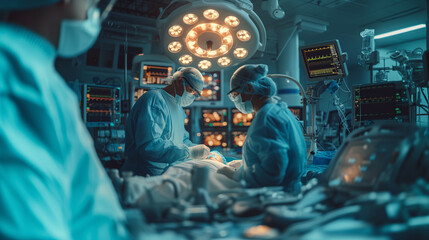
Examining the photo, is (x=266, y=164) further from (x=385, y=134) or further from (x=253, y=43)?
(x=253, y=43)

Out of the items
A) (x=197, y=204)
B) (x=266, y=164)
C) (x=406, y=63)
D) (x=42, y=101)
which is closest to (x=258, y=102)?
(x=266, y=164)

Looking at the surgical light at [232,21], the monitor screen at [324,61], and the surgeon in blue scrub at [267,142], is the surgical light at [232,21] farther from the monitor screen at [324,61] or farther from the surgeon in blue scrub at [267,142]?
the monitor screen at [324,61]

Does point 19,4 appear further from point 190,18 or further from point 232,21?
point 232,21

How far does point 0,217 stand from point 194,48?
2022 millimetres

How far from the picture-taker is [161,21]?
88.0 inches

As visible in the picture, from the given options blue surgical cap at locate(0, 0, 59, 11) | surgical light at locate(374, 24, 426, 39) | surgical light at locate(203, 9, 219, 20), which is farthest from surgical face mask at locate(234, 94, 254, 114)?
surgical light at locate(374, 24, 426, 39)

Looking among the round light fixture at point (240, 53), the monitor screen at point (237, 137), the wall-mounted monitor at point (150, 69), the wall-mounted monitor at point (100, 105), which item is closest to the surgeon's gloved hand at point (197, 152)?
the round light fixture at point (240, 53)

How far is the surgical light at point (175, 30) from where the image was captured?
222 centimetres

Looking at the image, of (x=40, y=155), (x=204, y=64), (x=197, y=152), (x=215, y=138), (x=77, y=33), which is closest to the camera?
(x=40, y=155)

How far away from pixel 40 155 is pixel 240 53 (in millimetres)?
2012

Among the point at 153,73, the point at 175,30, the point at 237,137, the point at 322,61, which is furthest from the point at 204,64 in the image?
the point at 237,137

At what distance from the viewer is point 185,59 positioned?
253 centimetres

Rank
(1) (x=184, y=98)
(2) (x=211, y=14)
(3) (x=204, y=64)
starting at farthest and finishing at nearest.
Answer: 1. (1) (x=184, y=98)
2. (3) (x=204, y=64)
3. (2) (x=211, y=14)

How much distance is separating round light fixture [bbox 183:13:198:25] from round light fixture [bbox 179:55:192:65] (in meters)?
0.38
